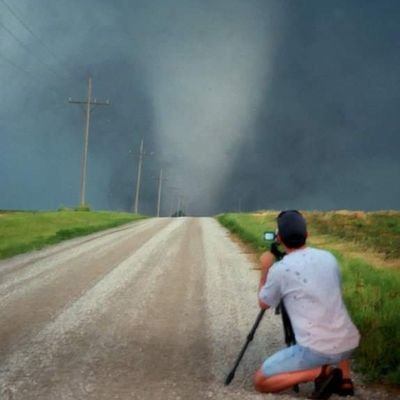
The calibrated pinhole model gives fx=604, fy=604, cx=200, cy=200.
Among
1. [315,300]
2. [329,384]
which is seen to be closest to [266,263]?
[315,300]

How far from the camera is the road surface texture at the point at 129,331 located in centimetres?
576

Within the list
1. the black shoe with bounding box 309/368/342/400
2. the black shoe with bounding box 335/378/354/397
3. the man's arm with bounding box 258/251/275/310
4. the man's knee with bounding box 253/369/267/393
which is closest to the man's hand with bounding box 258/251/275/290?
the man's arm with bounding box 258/251/275/310

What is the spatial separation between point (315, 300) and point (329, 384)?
2.48 feet

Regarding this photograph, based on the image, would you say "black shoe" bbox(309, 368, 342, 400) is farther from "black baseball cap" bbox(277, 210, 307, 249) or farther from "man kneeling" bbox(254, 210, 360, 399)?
"black baseball cap" bbox(277, 210, 307, 249)

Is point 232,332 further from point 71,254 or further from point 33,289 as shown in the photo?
point 71,254

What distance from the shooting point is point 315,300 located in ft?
16.9

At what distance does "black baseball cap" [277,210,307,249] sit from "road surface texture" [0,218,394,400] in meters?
1.49

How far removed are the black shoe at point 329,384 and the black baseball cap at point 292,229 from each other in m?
1.15

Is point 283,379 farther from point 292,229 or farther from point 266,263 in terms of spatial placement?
point 292,229

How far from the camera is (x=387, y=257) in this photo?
63.8ft

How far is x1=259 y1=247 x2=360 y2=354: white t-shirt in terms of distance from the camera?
5.13m

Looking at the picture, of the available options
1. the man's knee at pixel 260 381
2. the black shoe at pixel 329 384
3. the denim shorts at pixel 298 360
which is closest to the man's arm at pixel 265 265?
the denim shorts at pixel 298 360

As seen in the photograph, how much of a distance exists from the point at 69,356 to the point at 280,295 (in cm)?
272

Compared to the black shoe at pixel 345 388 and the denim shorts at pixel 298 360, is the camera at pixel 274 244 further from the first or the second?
the black shoe at pixel 345 388
